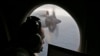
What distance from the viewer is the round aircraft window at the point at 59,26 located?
5.44ft

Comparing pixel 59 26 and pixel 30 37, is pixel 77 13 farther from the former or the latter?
pixel 30 37

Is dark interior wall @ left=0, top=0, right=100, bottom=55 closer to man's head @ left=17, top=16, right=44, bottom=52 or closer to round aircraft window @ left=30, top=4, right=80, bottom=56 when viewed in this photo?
round aircraft window @ left=30, top=4, right=80, bottom=56

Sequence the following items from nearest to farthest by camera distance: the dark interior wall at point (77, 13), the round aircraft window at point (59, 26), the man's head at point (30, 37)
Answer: the man's head at point (30, 37) → the dark interior wall at point (77, 13) → the round aircraft window at point (59, 26)

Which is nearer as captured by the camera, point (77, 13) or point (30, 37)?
point (30, 37)

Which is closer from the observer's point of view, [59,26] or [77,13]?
[77,13]

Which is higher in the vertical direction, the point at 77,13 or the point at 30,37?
the point at 77,13

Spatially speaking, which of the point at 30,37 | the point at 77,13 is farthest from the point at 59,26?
the point at 30,37

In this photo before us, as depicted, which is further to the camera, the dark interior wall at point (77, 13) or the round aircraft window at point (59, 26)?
the round aircraft window at point (59, 26)

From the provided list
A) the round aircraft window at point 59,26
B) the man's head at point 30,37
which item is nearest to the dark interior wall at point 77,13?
the round aircraft window at point 59,26

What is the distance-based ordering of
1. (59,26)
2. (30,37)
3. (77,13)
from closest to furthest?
(30,37) → (77,13) → (59,26)

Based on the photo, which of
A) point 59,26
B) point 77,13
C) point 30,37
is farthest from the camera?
point 59,26

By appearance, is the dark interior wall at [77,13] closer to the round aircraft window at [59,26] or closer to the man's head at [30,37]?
the round aircraft window at [59,26]

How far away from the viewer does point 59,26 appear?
173 cm

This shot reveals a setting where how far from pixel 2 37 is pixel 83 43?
90 cm
